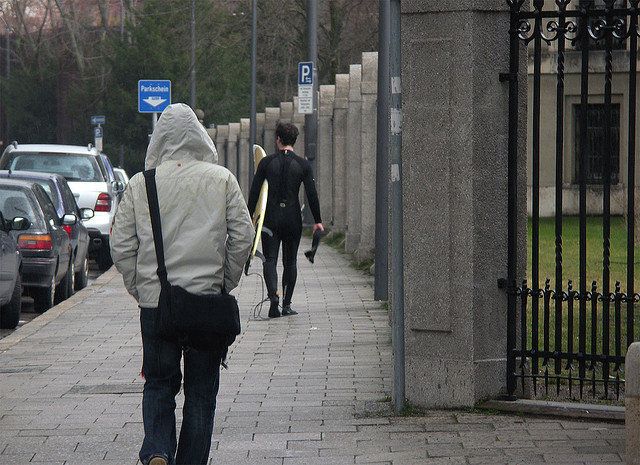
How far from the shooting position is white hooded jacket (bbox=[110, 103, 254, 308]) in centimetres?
502

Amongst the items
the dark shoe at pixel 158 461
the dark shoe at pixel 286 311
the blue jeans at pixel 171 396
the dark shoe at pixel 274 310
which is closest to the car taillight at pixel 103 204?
the dark shoe at pixel 286 311

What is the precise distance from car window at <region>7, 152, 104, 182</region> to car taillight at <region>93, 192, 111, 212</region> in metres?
0.44

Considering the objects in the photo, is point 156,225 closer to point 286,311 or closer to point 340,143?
point 286,311

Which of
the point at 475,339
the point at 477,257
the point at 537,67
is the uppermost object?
the point at 537,67

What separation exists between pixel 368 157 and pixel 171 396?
12.7m

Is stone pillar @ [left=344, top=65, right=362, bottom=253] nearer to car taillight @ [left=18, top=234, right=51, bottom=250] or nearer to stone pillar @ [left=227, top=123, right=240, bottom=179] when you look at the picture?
car taillight @ [left=18, top=234, right=51, bottom=250]

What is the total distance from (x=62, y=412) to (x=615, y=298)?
3.30m

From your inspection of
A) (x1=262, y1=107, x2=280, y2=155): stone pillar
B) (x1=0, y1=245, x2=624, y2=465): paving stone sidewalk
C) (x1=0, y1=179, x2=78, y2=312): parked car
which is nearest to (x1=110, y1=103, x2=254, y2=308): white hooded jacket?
(x1=0, y1=245, x2=624, y2=465): paving stone sidewalk

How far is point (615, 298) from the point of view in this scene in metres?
6.51

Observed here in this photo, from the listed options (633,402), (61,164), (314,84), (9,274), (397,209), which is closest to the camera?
(633,402)

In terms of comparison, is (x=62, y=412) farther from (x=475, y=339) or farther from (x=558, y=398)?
(x=558, y=398)

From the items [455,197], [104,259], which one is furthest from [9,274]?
[104,259]

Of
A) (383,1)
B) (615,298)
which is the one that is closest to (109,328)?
(383,1)

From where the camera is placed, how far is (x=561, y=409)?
663 cm
